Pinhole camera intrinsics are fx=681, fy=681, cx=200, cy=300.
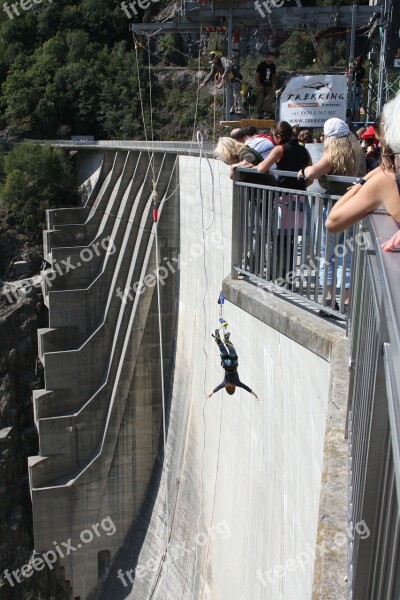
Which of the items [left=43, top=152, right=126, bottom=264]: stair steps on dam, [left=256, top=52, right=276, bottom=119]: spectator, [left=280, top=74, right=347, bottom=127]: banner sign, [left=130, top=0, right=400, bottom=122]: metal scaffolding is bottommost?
[left=43, top=152, right=126, bottom=264]: stair steps on dam

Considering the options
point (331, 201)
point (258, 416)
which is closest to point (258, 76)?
point (258, 416)

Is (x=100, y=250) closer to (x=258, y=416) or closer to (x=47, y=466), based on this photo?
(x=47, y=466)

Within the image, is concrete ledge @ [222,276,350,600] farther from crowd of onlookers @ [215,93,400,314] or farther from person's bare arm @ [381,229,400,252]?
person's bare arm @ [381,229,400,252]

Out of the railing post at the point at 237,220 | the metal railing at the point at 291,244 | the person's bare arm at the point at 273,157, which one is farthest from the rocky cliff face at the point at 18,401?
the person's bare arm at the point at 273,157

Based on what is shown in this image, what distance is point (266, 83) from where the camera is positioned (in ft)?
36.7

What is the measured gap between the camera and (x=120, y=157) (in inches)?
807

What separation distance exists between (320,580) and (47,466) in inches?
551

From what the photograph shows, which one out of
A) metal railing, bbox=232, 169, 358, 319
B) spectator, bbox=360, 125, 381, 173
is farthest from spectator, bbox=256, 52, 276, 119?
metal railing, bbox=232, 169, 358, 319

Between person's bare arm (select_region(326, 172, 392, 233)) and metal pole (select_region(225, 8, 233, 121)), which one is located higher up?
metal pole (select_region(225, 8, 233, 121))

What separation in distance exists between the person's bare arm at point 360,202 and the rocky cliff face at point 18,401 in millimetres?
15002

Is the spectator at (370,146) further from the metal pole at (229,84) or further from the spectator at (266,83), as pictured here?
the metal pole at (229,84)

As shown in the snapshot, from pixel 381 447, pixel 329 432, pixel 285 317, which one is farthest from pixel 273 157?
pixel 381 447

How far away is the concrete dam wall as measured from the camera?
182 inches

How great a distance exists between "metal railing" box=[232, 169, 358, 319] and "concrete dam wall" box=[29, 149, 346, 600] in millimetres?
172
